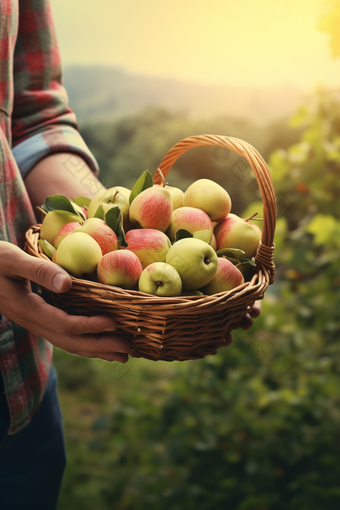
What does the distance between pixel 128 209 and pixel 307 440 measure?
3.83ft

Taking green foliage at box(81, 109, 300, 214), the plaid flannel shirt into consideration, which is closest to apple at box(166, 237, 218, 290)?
the plaid flannel shirt

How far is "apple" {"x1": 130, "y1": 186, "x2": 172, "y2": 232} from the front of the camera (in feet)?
2.61

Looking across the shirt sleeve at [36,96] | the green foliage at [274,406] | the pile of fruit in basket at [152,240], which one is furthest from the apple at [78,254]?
the green foliage at [274,406]

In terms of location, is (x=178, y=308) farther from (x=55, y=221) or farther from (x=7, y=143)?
(x=7, y=143)

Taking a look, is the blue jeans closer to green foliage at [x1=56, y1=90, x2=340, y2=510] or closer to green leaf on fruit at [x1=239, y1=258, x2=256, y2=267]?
green leaf on fruit at [x1=239, y1=258, x2=256, y2=267]

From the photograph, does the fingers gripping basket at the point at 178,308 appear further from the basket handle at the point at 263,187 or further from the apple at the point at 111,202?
the apple at the point at 111,202

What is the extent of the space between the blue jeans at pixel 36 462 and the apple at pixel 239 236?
19.9 inches

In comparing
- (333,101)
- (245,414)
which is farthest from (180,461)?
(333,101)

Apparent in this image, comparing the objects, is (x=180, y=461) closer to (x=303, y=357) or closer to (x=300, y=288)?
(x=303, y=357)

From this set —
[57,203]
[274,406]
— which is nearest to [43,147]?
[57,203]

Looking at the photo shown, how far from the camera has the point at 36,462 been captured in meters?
0.93

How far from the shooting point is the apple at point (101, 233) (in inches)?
29.5

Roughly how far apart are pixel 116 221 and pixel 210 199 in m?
0.20

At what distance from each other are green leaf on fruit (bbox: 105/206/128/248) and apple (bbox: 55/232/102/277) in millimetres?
61
